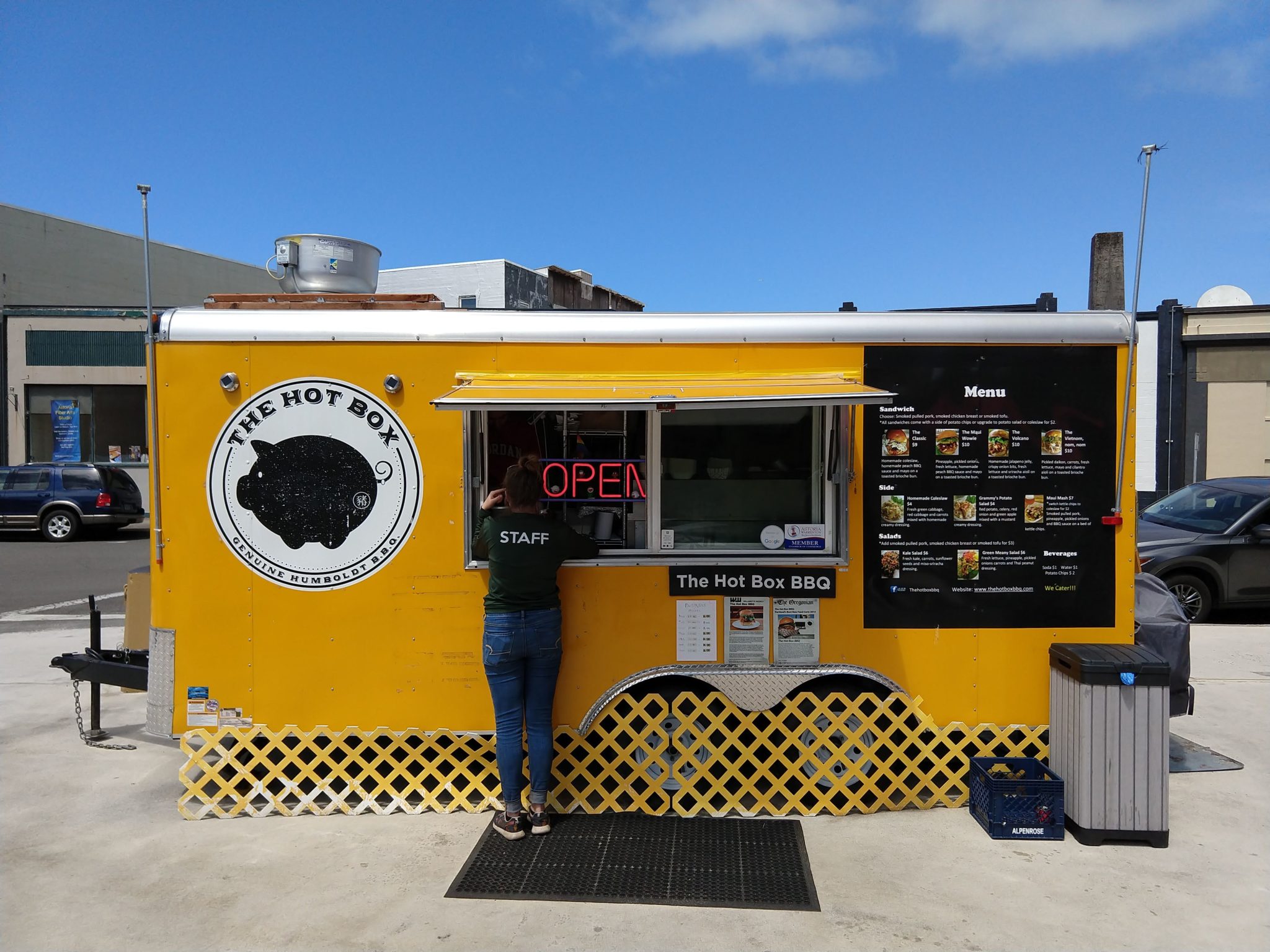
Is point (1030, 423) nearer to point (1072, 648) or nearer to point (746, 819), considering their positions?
point (1072, 648)

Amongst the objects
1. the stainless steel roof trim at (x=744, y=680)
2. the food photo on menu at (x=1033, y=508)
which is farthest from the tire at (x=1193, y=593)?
the stainless steel roof trim at (x=744, y=680)

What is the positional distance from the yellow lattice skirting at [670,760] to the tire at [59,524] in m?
16.4

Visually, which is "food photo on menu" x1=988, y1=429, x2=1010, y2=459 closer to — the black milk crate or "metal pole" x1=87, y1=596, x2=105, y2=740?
the black milk crate

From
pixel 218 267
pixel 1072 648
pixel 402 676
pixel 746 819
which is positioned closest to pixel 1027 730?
pixel 1072 648

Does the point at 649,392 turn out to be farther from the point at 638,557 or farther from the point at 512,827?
the point at 512,827

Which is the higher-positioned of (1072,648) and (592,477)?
(592,477)

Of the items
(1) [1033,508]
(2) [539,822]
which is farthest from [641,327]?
(2) [539,822]

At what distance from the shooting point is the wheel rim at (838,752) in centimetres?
462

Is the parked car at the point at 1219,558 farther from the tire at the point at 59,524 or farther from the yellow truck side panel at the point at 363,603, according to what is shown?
the tire at the point at 59,524

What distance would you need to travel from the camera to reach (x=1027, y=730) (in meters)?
4.71

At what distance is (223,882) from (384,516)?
1892mm

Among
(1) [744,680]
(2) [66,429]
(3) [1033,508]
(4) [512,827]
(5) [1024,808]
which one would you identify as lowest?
(4) [512,827]

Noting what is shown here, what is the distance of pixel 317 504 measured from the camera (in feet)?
15.2

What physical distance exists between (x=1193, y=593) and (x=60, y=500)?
20.6 meters
